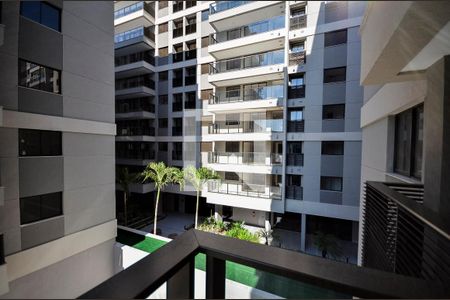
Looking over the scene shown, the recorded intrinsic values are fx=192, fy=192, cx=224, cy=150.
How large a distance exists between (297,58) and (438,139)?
9.52 feet

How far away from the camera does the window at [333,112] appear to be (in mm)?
3124

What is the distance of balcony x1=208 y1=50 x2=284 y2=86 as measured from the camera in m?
2.18

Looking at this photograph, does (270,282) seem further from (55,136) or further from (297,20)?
(297,20)

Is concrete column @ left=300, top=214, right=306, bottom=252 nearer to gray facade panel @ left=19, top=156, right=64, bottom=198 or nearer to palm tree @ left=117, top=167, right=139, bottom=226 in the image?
palm tree @ left=117, top=167, right=139, bottom=226

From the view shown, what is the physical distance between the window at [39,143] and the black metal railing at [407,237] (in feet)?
7.13

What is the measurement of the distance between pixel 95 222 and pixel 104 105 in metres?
0.99

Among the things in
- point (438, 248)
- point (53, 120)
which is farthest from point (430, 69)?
point (53, 120)

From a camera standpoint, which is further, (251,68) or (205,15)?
(251,68)

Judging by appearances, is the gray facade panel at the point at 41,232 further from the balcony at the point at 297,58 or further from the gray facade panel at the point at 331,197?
the balcony at the point at 297,58

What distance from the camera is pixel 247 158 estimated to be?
2.97m

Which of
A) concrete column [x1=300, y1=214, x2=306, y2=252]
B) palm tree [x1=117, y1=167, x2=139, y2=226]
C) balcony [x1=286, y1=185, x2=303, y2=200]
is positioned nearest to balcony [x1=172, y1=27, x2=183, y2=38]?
palm tree [x1=117, y1=167, x2=139, y2=226]

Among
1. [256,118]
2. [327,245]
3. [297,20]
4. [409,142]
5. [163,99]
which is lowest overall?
[327,245]

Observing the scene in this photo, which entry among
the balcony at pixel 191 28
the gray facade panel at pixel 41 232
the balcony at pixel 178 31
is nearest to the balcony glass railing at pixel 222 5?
the balcony at pixel 178 31

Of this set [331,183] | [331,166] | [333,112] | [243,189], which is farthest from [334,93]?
[243,189]
